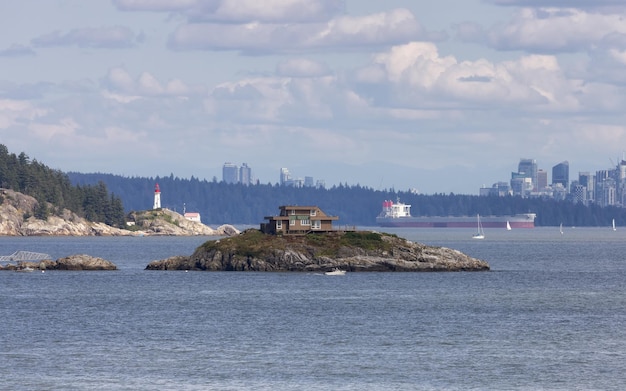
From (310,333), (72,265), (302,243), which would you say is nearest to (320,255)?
(302,243)

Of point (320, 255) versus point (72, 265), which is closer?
point (320, 255)

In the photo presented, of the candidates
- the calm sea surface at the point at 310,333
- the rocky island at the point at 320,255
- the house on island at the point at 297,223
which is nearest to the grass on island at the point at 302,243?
the rocky island at the point at 320,255

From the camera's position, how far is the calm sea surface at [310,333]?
67625mm

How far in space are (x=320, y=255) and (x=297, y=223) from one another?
748 centimetres

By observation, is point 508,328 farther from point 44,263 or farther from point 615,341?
point 44,263

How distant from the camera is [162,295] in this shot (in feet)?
396

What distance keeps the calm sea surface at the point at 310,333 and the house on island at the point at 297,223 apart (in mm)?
13122

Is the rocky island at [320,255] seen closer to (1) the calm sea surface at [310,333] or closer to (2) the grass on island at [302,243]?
(2) the grass on island at [302,243]

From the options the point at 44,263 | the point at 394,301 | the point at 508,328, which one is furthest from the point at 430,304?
the point at 44,263

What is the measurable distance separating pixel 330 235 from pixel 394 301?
43266 millimetres

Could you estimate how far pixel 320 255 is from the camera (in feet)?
499

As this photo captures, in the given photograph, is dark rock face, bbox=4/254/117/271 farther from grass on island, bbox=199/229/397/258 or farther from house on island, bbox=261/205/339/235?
house on island, bbox=261/205/339/235

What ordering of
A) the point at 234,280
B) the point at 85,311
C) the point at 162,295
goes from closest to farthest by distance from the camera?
the point at 85,311 < the point at 162,295 < the point at 234,280

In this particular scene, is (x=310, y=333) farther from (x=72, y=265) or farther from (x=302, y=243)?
(x=72, y=265)
